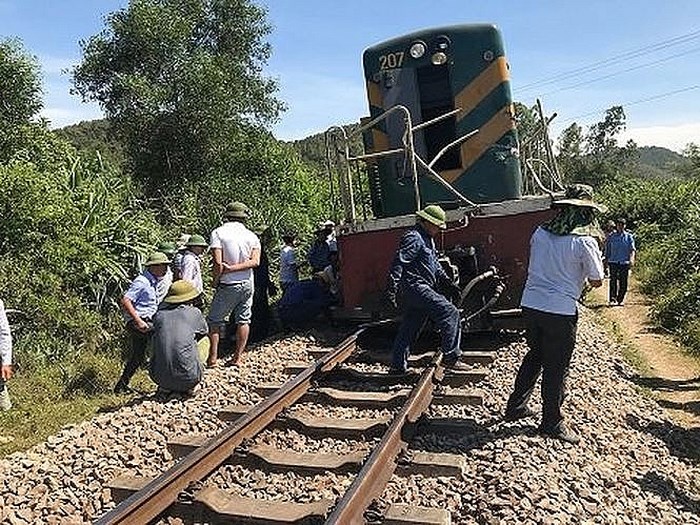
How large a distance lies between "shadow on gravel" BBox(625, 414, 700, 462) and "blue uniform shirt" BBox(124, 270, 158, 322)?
4.50m

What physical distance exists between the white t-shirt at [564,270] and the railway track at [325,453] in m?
1.06

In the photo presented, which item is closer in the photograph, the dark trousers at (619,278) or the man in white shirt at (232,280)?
the man in white shirt at (232,280)

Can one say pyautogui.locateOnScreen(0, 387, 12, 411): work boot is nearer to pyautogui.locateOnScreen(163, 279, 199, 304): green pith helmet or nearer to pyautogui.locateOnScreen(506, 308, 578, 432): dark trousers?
pyautogui.locateOnScreen(163, 279, 199, 304): green pith helmet

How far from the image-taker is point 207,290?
11.3m

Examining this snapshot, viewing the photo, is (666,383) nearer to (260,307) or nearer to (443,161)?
(443,161)

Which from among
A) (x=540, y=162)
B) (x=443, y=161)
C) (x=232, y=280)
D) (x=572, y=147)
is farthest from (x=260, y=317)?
(x=572, y=147)

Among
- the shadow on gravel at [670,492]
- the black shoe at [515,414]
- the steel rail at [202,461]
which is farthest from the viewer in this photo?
the black shoe at [515,414]

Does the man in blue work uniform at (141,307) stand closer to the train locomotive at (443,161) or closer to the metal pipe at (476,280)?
the train locomotive at (443,161)

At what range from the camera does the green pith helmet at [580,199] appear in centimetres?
492

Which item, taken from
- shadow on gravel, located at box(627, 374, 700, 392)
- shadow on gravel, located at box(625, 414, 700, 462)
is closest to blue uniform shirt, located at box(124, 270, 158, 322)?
shadow on gravel, located at box(625, 414, 700, 462)

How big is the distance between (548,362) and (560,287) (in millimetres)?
552

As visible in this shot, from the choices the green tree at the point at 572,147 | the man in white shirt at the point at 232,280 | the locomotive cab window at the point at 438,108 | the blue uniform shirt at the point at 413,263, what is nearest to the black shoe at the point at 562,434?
the blue uniform shirt at the point at 413,263

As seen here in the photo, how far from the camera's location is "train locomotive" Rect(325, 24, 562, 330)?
752cm

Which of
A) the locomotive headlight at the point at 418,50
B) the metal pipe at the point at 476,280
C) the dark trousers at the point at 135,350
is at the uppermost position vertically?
the locomotive headlight at the point at 418,50
